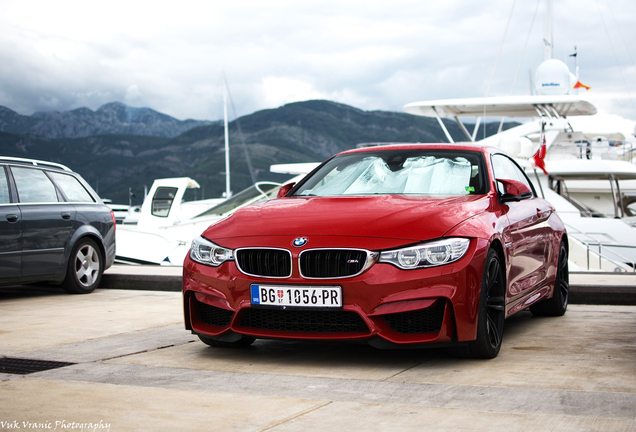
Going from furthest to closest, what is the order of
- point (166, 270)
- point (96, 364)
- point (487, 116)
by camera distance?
point (487, 116) < point (166, 270) < point (96, 364)

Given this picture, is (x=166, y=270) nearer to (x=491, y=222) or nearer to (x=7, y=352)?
(x=7, y=352)

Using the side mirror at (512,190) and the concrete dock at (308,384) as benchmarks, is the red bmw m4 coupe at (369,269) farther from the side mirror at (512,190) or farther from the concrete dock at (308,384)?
the concrete dock at (308,384)

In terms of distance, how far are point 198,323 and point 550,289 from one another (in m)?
3.34

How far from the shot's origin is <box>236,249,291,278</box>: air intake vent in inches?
168

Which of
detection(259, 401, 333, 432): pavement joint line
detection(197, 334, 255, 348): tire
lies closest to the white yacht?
detection(197, 334, 255, 348): tire

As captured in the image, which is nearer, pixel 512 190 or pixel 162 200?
pixel 512 190

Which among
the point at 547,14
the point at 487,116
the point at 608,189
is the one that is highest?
the point at 547,14

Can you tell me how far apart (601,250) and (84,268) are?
50.1 ft

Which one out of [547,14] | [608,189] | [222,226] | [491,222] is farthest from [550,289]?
[547,14]

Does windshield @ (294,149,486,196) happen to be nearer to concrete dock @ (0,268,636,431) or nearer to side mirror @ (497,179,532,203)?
side mirror @ (497,179,532,203)

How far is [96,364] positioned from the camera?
14.4ft

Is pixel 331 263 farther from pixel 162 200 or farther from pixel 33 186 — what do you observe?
pixel 162 200

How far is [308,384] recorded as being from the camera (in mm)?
3814

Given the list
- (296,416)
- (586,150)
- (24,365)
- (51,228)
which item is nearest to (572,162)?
(586,150)
